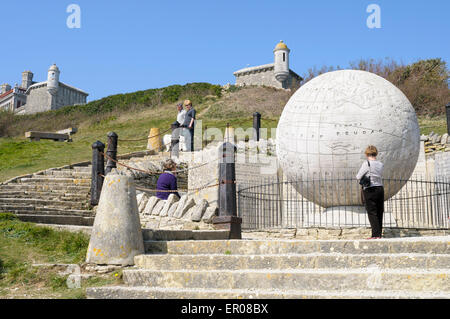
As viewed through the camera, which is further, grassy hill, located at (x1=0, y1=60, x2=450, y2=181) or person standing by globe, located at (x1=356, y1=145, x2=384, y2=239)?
grassy hill, located at (x1=0, y1=60, x2=450, y2=181)

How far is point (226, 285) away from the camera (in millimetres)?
4309

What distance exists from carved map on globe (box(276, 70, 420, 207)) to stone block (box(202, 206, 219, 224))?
2.06 meters

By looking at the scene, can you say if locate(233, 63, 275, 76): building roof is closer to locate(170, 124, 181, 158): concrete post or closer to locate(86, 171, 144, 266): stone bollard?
locate(170, 124, 181, 158): concrete post

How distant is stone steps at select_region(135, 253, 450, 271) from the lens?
4191mm

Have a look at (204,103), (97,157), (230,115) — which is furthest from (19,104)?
(97,157)

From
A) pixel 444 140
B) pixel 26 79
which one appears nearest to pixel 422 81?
pixel 444 140

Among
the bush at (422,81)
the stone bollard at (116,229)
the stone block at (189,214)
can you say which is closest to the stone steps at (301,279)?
the stone bollard at (116,229)

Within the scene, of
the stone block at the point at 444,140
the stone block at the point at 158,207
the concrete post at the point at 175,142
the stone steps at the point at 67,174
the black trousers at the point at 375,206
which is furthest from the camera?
the concrete post at the point at 175,142

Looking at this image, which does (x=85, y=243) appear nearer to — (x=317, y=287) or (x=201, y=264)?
(x=201, y=264)

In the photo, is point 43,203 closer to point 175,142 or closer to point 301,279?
point 175,142

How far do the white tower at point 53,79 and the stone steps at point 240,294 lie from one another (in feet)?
195

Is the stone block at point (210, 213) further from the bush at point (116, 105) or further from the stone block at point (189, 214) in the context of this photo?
the bush at point (116, 105)

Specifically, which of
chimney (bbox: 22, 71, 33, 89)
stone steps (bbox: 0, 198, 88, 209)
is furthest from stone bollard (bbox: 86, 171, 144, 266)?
chimney (bbox: 22, 71, 33, 89)

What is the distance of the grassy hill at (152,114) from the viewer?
19.9 metres
